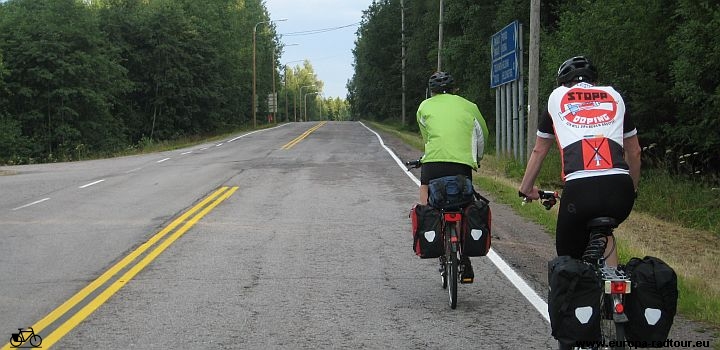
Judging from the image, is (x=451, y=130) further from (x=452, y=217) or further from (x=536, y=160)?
(x=536, y=160)

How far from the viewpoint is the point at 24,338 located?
5988 mm

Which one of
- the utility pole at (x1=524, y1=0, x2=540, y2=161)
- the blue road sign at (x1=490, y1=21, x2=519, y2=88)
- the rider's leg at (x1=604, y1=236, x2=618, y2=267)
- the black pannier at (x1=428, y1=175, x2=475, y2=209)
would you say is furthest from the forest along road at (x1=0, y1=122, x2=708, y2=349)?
the blue road sign at (x1=490, y1=21, x2=519, y2=88)

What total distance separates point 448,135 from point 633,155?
2.62 m

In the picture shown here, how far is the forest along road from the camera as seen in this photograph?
20.3ft

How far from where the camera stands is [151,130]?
61688 millimetres

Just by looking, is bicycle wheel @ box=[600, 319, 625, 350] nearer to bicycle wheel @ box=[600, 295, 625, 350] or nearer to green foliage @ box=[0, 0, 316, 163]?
bicycle wheel @ box=[600, 295, 625, 350]

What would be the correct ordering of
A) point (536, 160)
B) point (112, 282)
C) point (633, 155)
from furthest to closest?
point (112, 282)
point (536, 160)
point (633, 155)

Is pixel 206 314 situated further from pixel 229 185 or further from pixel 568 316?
pixel 229 185

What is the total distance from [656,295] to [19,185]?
59.4ft

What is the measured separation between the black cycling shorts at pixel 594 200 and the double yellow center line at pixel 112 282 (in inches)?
153

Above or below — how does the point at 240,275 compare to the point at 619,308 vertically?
below

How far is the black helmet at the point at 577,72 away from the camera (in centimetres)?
474

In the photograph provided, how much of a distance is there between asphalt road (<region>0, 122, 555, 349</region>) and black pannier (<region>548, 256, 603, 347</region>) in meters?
1.64

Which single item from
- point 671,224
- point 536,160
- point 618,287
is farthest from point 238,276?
point 671,224
